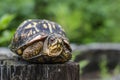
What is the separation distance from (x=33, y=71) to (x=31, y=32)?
0.26 metres

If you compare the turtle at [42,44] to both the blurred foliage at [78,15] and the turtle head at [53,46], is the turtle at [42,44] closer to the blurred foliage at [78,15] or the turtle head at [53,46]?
the turtle head at [53,46]

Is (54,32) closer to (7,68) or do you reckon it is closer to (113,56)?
(7,68)

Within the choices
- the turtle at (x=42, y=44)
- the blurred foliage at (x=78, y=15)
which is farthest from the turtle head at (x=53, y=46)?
the blurred foliage at (x=78, y=15)

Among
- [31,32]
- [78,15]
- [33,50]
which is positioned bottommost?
[33,50]

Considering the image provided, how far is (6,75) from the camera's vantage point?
3467 millimetres

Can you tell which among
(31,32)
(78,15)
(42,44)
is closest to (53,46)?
(42,44)

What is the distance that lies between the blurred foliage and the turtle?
550cm

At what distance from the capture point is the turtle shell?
3453 mm

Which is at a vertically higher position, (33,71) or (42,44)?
(42,44)

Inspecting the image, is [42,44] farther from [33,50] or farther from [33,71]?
[33,71]

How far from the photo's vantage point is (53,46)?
3.42 m

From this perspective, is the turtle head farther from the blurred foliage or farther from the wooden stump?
the blurred foliage

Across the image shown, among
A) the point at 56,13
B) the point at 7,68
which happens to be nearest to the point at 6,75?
the point at 7,68

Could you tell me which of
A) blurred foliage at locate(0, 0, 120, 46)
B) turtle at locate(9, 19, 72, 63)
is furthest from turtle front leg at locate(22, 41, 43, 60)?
blurred foliage at locate(0, 0, 120, 46)
